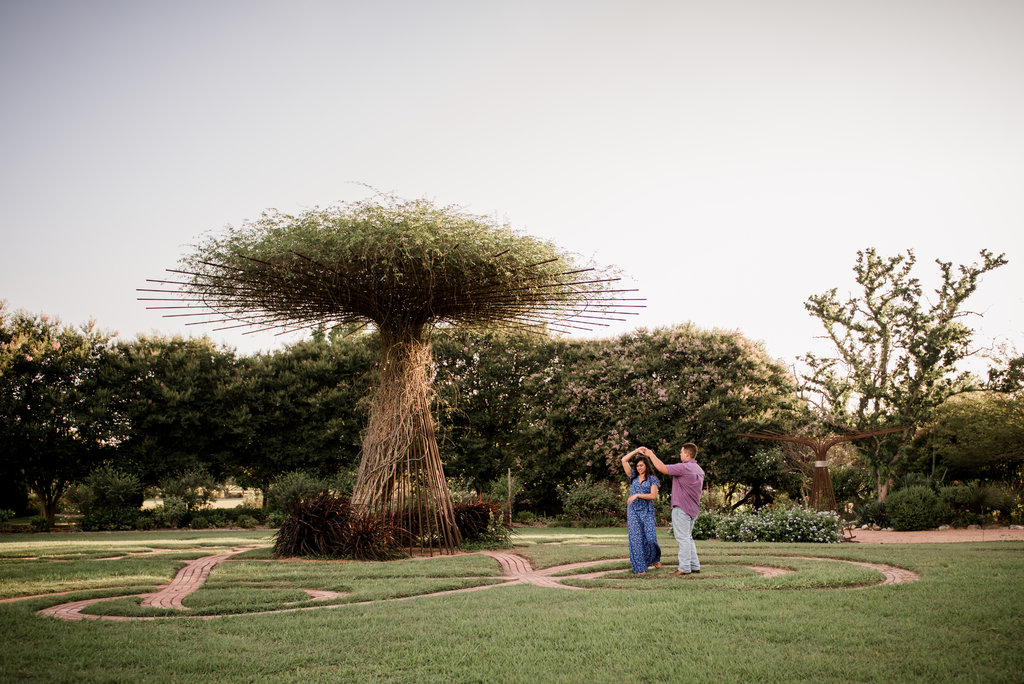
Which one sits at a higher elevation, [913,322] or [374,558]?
[913,322]

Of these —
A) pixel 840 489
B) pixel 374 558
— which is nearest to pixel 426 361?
pixel 374 558

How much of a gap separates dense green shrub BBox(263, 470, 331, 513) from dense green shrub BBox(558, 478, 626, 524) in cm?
723

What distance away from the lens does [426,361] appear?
1210 centimetres

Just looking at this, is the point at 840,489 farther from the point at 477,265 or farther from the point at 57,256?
the point at 57,256

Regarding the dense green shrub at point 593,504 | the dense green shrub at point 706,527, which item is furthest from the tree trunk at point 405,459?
the dense green shrub at point 593,504

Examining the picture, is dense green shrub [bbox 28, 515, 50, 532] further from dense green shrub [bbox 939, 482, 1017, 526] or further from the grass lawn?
dense green shrub [bbox 939, 482, 1017, 526]

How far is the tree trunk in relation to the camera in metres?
11.1

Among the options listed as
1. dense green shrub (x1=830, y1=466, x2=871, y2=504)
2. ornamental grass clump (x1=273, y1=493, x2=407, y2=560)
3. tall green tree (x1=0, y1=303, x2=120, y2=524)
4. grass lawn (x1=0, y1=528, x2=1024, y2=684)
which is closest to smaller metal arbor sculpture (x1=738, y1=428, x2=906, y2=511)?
dense green shrub (x1=830, y1=466, x2=871, y2=504)

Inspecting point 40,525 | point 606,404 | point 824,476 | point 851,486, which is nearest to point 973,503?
point 824,476

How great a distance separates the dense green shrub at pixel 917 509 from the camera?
1531 cm

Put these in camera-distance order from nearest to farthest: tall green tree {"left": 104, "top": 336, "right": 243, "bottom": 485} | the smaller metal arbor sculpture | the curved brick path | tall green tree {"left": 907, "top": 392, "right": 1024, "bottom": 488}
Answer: the curved brick path < the smaller metal arbor sculpture < tall green tree {"left": 907, "top": 392, "right": 1024, "bottom": 488} < tall green tree {"left": 104, "top": 336, "right": 243, "bottom": 485}

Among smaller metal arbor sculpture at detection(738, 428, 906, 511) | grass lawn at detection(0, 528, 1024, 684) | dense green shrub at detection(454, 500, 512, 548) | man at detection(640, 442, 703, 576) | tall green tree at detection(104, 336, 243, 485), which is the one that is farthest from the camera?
tall green tree at detection(104, 336, 243, 485)

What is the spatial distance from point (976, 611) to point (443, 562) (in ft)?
22.0

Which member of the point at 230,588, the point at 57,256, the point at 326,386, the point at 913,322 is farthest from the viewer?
the point at 326,386
